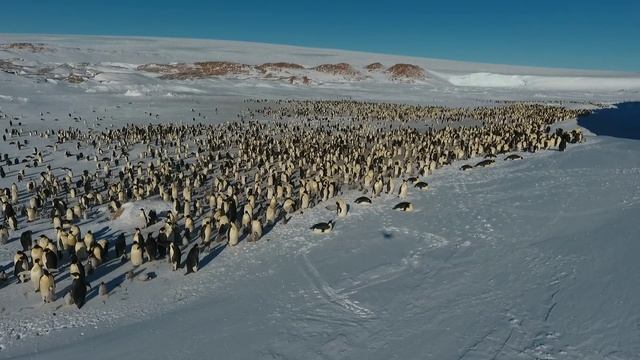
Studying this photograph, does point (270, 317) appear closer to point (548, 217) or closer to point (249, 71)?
point (548, 217)

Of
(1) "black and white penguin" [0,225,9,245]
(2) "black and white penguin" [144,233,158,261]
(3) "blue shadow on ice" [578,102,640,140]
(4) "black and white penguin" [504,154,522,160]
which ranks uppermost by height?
(3) "blue shadow on ice" [578,102,640,140]

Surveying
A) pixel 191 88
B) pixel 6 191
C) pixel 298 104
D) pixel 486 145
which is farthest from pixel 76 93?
pixel 486 145

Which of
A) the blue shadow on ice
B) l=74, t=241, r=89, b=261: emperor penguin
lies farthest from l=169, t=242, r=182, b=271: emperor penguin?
the blue shadow on ice

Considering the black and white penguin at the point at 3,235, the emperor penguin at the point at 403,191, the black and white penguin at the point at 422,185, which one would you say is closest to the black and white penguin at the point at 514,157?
the black and white penguin at the point at 422,185

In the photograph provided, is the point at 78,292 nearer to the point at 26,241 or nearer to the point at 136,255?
the point at 136,255

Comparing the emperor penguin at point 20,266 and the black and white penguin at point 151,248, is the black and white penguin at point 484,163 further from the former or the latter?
the emperor penguin at point 20,266

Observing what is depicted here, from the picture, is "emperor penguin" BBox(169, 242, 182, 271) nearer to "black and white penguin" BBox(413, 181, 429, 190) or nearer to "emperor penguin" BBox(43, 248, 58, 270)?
"emperor penguin" BBox(43, 248, 58, 270)

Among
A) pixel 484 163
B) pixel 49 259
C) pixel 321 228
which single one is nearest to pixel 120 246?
pixel 49 259
